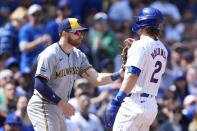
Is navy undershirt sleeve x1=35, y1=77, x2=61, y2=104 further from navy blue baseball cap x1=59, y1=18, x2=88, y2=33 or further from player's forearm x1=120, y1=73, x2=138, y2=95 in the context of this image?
player's forearm x1=120, y1=73, x2=138, y2=95

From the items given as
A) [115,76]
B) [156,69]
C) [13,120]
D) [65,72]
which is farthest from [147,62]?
[13,120]

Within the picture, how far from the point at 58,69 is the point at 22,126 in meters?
2.89

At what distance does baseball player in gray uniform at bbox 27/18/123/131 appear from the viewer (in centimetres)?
593

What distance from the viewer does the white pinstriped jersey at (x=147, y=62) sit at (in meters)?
5.63

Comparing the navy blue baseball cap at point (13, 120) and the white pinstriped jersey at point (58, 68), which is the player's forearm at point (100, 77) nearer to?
the white pinstriped jersey at point (58, 68)

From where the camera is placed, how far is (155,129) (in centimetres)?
957

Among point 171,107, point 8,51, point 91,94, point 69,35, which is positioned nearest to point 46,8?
point 8,51

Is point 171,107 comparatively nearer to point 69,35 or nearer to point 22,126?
point 22,126

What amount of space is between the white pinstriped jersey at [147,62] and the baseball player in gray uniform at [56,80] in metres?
0.86

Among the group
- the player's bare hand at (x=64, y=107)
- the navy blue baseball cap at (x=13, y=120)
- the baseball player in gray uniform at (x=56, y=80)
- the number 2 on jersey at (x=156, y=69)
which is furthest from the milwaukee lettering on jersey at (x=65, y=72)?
the navy blue baseball cap at (x=13, y=120)

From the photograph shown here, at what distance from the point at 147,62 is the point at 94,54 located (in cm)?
555

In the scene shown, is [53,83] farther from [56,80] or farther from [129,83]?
[129,83]

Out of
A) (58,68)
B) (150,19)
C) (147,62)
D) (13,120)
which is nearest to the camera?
(147,62)

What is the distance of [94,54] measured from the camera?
11188 millimetres
